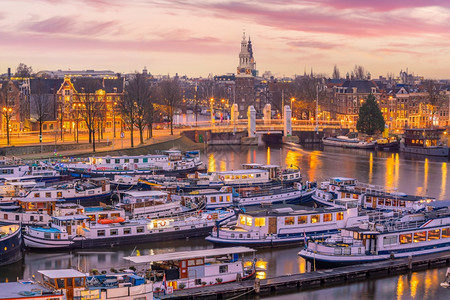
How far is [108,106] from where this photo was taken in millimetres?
104188

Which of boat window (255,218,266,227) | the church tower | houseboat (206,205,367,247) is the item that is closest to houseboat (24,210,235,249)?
houseboat (206,205,367,247)

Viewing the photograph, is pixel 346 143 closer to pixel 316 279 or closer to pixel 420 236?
pixel 420 236

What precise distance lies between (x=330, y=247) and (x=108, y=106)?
71518 mm

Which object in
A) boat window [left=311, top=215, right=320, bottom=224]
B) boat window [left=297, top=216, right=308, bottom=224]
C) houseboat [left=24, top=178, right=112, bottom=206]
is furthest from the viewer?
houseboat [left=24, top=178, right=112, bottom=206]

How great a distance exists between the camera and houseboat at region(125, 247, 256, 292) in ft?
103

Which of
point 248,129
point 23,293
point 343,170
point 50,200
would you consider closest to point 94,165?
point 50,200

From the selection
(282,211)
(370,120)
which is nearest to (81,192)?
(282,211)

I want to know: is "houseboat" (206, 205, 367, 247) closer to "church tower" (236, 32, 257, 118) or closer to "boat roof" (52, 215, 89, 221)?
"boat roof" (52, 215, 89, 221)

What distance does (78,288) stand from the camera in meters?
27.9

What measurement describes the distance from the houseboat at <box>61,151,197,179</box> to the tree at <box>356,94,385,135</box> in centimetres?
4188

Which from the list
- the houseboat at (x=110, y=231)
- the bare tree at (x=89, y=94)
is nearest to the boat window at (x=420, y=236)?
the houseboat at (x=110, y=231)

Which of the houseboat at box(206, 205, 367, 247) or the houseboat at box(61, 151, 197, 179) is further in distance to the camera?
the houseboat at box(61, 151, 197, 179)

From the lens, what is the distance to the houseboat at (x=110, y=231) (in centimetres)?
3938

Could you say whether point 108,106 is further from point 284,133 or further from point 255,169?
point 255,169
